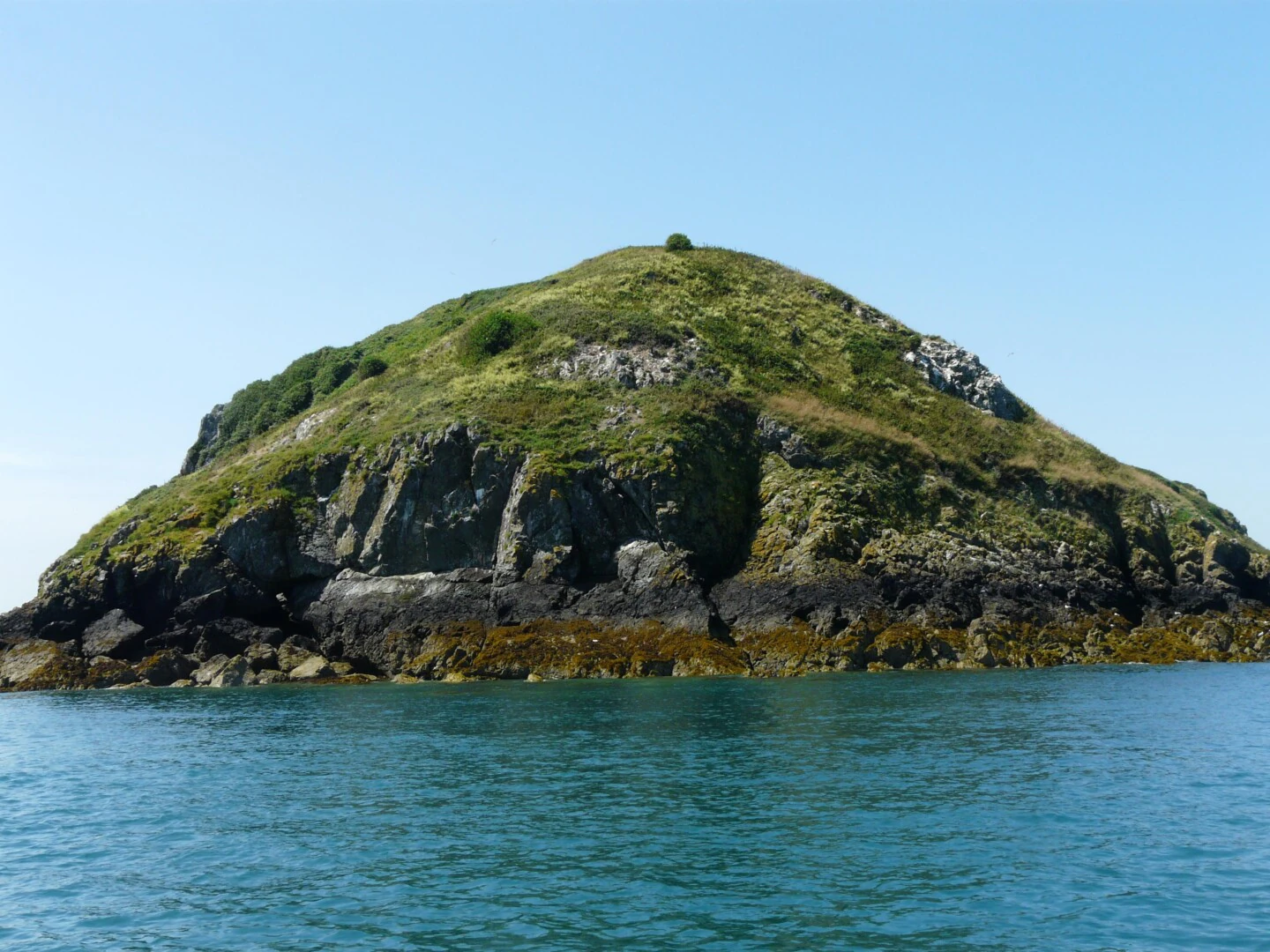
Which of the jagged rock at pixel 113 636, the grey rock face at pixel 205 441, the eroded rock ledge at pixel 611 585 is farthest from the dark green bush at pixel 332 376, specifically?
the jagged rock at pixel 113 636

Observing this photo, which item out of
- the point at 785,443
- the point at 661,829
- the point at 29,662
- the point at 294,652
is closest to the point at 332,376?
the point at 29,662

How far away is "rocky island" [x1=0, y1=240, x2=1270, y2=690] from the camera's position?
6312 cm

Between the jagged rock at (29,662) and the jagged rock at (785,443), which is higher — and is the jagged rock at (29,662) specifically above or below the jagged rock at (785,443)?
below

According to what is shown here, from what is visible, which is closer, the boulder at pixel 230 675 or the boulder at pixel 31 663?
the boulder at pixel 230 675

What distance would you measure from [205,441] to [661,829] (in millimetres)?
107117

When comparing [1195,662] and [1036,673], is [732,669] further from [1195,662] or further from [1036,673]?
[1195,662]

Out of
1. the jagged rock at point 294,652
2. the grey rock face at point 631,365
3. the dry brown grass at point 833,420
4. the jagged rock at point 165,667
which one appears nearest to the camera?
the jagged rock at point 165,667

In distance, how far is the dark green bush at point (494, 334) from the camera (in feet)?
307

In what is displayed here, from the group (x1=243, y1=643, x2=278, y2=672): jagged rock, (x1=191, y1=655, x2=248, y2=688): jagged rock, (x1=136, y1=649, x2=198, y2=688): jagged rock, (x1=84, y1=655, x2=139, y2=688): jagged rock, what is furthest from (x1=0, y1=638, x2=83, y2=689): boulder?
(x1=243, y1=643, x2=278, y2=672): jagged rock

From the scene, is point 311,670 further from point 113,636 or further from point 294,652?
point 113,636

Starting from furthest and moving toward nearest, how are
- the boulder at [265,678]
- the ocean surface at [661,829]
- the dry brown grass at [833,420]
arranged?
the dry brown grass at [833,420], the boulder at [265,678], the ocean surface at [661,829]

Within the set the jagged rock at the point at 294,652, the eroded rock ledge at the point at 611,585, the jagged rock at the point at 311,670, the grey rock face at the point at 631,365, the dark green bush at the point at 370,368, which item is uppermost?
the dark green bush at the point at 370,368

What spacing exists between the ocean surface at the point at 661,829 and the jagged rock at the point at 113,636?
81.9ft

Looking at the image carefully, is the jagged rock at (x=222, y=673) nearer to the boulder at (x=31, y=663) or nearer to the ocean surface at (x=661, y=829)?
the boulder at (x=31, y=663)
